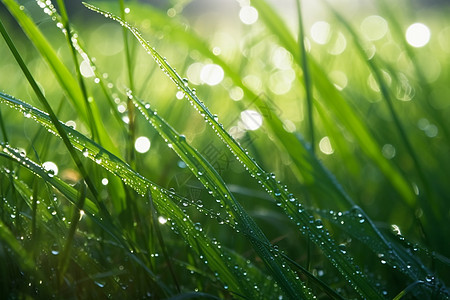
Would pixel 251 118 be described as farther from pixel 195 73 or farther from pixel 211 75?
pixel 195 73

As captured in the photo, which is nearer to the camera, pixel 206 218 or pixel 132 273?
pixel 132 273

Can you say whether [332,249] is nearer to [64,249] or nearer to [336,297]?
[336,297]

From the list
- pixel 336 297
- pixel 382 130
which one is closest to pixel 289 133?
pixel 336 297

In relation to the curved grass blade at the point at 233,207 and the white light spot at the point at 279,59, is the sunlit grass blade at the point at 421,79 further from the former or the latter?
the white light spot at the point at 279,59

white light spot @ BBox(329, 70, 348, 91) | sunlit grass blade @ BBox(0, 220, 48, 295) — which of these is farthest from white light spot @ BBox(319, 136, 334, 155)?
sunlit grass blade @ BBox(0, 220, 48, 295)

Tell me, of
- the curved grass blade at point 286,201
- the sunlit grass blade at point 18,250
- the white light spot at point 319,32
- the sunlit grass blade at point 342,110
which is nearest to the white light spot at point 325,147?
the sunlit grass blade at point 342,110
